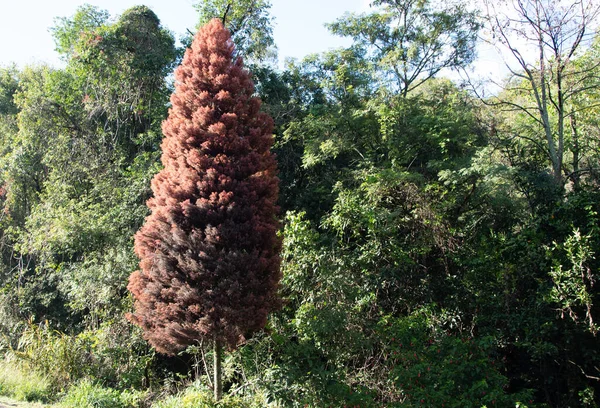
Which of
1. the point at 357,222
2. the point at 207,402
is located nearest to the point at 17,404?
the point at 207,402

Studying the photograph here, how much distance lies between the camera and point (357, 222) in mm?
8625

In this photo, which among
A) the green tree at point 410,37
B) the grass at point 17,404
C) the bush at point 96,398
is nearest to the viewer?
the grass at point 17,404

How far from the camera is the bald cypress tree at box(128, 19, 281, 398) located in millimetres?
5965

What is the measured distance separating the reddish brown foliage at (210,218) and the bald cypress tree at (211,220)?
0.05 feet

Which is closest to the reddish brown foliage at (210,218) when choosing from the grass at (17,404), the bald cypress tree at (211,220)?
the bald cypress tree at (211,220)

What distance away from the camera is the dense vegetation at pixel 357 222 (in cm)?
635

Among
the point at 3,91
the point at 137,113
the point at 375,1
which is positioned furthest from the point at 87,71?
the point at 375,1

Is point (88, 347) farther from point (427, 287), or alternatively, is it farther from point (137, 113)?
point (137, 113)

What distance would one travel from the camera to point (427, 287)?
8266mm

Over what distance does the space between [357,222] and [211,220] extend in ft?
11.0

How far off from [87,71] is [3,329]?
7.54 meters

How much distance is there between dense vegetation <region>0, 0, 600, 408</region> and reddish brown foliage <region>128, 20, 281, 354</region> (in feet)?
2.72

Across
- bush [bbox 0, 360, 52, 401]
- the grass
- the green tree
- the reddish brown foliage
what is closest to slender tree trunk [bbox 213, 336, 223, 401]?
the reddish brown foliage

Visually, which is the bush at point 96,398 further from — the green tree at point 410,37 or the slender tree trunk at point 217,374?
the green tree at point 410,37
